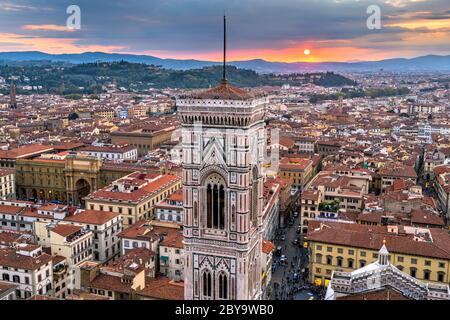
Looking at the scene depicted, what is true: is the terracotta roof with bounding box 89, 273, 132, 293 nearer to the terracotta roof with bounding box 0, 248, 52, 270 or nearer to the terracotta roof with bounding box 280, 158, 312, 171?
the terracotta roof with bounding box 0, 248, 52, 270

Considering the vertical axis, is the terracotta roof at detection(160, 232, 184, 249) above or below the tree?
below

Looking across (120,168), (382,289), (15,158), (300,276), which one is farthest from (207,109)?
(15,158)

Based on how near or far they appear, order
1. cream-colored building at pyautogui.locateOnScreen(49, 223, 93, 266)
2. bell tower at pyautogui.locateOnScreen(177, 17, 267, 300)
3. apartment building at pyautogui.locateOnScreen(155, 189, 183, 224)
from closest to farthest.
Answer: bell tower at pyautogui.locateOnScreen(177, 17, 267, 300) < cream-colored building at pyautogui.locateOnScreen(49, 223, 93, 266) < apartment building at pyautogui.locateOnScreen(155, 189, 183, 224)

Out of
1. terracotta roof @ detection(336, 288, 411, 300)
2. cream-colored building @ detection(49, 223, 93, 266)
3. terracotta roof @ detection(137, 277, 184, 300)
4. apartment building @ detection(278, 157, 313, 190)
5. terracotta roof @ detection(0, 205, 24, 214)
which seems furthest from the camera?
apartment building @ detection(278, 157, 313, 190)

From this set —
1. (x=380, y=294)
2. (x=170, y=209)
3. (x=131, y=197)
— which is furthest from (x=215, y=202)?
(x=131, y=197)

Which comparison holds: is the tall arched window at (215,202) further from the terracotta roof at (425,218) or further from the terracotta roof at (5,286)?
the terracotta roof at (425,218)

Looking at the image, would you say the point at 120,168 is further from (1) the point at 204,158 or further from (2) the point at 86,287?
(1) the point at 204,158

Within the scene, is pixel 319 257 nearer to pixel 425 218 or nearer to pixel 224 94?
pixel 425 218

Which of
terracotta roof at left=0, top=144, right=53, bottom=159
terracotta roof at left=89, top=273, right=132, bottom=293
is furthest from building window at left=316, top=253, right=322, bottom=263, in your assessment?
terracotta roof at left=0, top=144, right=53, bottom=159
